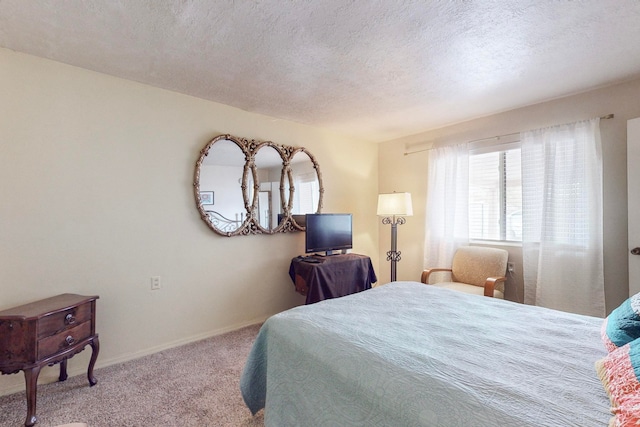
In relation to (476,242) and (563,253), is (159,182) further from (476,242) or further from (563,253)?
(563,253)

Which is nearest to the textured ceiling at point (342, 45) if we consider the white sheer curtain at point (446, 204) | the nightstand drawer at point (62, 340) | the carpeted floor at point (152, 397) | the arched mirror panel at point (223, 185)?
the arched mirror panel at point (223, 185)

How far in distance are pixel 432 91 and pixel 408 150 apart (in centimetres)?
149

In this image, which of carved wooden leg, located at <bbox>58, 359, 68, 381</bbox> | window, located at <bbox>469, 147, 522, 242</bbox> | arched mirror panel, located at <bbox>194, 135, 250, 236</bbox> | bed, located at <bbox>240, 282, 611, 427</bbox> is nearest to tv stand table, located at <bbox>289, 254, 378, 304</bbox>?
arched mirror panel, located at <bbox>194, 135, 250, 236</bbox>

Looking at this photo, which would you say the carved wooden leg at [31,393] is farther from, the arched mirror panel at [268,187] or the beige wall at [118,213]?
the arched mirror panel at [268,187]

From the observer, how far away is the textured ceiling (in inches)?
63.5

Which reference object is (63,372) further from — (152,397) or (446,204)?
(446,204)

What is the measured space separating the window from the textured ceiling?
0.70 m

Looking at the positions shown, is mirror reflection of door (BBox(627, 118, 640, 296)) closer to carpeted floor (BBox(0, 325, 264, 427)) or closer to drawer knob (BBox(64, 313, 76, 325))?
carpeted floor (BBox(0, 325, 264, 427))

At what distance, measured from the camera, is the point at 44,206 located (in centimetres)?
210

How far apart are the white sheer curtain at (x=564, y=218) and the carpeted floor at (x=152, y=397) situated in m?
2.92

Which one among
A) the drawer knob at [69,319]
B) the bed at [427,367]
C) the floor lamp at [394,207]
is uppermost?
the floor lamp at [394,207]

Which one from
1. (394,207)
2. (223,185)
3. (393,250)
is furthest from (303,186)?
(393,250)

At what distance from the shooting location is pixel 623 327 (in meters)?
1.10

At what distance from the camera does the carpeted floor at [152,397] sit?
1.72m
